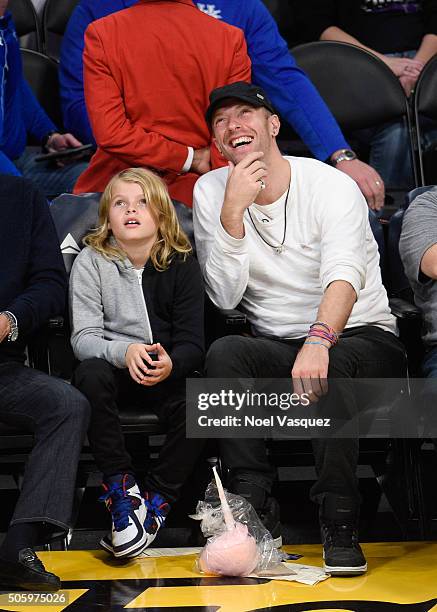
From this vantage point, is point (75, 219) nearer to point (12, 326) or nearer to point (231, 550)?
point (12, 326)

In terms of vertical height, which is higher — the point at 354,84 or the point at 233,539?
the point at 354,84

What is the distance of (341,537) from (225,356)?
0.56 metres

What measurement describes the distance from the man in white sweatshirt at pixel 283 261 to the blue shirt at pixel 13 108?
104cm

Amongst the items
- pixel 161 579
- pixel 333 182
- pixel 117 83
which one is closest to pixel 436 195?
pixel 333 182

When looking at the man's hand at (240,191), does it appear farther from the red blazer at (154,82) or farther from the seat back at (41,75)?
the seat back at (41,75)

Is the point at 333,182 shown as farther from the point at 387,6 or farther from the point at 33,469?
the point at 387,6

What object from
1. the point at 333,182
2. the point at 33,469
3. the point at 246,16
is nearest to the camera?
the point at 33,469

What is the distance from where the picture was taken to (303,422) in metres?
2.91

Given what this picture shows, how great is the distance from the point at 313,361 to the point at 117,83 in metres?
1.45

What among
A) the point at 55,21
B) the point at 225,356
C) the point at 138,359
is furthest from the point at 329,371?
the point at 55,21

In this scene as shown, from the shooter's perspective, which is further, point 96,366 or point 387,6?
point 387,6

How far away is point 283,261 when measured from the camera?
3258 mm

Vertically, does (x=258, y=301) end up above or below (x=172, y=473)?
above

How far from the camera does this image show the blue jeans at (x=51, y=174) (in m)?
4.21
